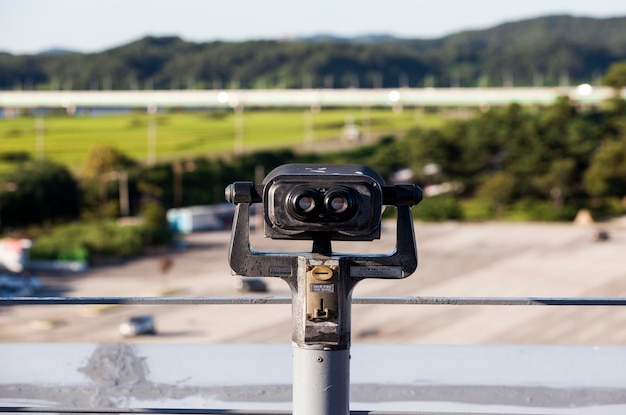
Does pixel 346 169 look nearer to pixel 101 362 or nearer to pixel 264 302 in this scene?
pixel 264 302

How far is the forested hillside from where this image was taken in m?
51.6

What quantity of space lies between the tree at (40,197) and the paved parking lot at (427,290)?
118 inches

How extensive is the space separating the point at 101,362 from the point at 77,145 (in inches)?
1517

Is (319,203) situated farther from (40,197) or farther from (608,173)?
(608,173)

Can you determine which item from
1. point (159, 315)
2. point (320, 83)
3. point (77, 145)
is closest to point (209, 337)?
point (159, 315)

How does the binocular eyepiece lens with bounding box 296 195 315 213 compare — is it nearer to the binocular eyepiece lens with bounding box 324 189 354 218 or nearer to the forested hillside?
the binocular eyepiece lens with bounding box 324 189 354 218

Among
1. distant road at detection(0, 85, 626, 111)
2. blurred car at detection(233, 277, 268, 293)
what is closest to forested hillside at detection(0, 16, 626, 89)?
distant road at detection(0, 85, 626, 111)

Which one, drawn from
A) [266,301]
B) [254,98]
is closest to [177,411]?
[266,301]

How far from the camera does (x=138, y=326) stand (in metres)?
19.0

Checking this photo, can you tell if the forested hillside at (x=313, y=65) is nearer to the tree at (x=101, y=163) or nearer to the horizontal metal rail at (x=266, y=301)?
the tree at (x=101, y=163)

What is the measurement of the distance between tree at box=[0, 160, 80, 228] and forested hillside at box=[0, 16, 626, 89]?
2242 cm

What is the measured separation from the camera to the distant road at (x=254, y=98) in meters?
48.2

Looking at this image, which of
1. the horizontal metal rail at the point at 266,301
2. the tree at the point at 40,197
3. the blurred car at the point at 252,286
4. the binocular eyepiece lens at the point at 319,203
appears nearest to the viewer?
the binocular eyepiece lens at the point at 319,203

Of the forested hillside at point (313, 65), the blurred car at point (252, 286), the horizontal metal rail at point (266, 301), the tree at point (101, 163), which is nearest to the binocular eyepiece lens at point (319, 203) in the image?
the horizontal metal rail at point (266, 301)
